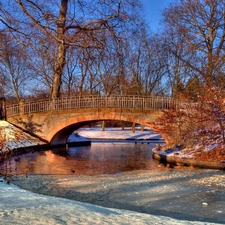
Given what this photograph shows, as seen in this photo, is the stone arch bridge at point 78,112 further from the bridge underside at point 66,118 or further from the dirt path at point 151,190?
the dirt path at point 151,190

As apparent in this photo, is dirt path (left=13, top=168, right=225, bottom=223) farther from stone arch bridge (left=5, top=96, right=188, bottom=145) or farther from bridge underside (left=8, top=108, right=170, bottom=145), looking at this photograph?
stone arch bridge (left=5, top=96, right=188, bottom=145)

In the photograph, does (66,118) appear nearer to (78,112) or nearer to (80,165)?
(78,112)

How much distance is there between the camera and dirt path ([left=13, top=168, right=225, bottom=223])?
639 cm

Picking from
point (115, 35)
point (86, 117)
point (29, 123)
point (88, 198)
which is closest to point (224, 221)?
point (88, 198)

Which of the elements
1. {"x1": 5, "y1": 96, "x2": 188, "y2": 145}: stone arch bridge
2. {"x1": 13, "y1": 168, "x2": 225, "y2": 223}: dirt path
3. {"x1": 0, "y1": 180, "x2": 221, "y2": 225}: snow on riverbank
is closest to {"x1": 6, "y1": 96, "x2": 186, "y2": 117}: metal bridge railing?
{"x1": 5, "y1": 96, "x2": 188, "y2": 145}: stone arch bridge

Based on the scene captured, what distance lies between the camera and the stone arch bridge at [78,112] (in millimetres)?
17672

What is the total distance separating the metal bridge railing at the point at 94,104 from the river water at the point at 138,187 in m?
5.58

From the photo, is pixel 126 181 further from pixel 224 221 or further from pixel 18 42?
pixel 18 42

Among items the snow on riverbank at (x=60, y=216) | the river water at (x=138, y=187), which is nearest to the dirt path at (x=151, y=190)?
the river water at (x=138, y=187)

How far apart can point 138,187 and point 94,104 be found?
10692mm

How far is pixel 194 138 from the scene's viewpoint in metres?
14.0

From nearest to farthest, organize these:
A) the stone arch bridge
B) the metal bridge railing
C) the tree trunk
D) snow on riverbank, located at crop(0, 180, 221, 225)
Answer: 1. snow on riverbank, located at crop(0, 180, 221, 225)
2. the tree trunk
3. the stone arch bridge
4. the metal bridge railing

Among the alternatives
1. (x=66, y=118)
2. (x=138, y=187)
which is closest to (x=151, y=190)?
(x=138, y=187)

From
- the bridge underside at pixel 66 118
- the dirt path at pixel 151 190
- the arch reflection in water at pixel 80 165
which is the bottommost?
the dirt path at pixel 151 190
